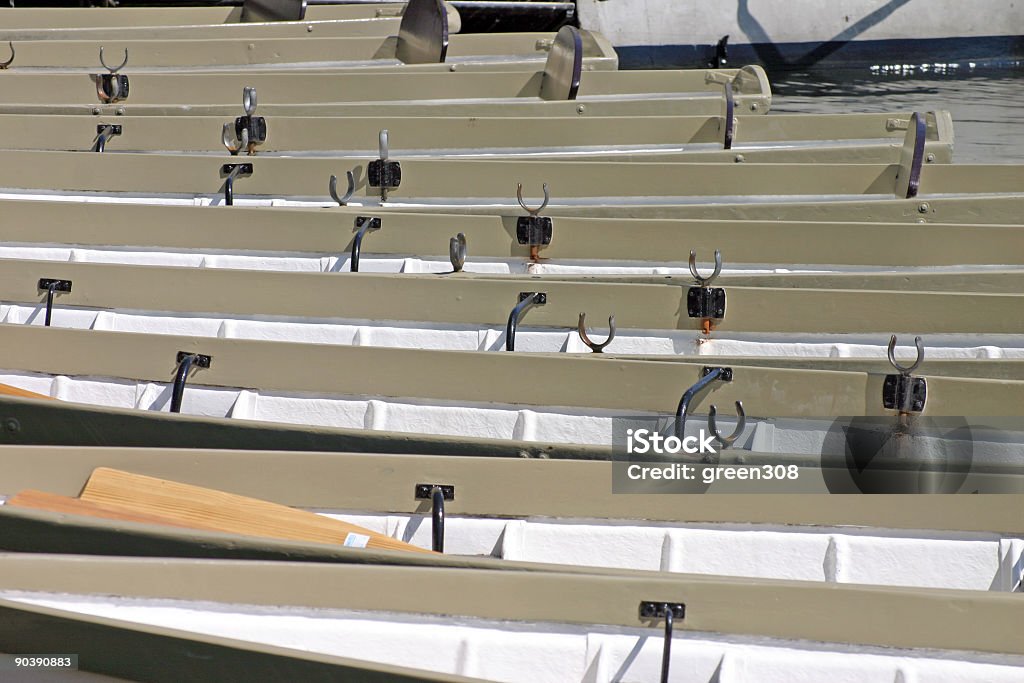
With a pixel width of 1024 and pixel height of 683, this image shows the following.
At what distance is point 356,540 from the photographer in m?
3.66

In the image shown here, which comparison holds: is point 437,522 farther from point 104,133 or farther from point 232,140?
point 104,133

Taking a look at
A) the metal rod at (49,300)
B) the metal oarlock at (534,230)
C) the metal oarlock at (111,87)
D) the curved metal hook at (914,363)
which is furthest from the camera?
the metal oarlock at (111,87)

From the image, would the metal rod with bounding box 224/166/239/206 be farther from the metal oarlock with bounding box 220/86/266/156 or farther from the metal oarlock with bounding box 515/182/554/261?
the metal oarlock with bounding box 515/182/554/261

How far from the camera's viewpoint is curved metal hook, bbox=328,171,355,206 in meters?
6.44

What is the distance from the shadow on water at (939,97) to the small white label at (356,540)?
10.5 metres

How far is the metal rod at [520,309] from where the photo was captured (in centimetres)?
519

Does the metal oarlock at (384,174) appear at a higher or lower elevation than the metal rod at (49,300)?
higher

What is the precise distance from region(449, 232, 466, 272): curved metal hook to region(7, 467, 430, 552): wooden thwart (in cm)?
214

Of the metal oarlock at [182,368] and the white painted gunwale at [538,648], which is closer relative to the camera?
the white painted gunwale at [538,648]

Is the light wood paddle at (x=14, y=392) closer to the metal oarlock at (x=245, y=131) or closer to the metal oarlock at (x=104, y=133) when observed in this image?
the metal oarlock at (x=245, y=131)

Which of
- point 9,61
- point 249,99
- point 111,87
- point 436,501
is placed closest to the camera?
point 436,501

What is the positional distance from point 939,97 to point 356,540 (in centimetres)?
1396

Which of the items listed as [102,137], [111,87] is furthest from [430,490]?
[111,87]

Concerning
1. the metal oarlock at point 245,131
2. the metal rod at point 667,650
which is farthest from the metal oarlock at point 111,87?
the metal rod at point 667,650
